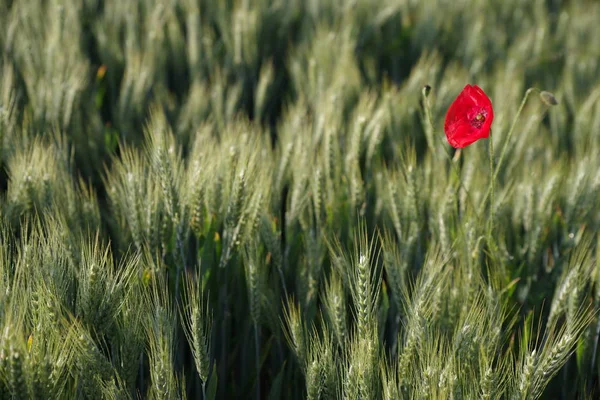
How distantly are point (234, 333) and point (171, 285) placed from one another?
0.19 m

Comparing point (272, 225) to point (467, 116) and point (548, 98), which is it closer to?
point (467, 116)

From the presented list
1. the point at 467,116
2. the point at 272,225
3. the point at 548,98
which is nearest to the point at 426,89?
the point at 467,116

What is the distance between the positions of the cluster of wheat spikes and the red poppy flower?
0.06m

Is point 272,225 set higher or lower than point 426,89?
lower

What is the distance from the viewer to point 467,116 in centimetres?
122

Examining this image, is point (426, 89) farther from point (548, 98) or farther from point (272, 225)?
point (272, 225)

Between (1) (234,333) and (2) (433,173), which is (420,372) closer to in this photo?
(1) (234,333)

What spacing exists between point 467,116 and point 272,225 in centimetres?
42

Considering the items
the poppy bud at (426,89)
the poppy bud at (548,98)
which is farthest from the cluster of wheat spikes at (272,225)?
the poppy bud at (548,98)

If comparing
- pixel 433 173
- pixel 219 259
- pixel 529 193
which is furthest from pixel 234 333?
pixel 529 193

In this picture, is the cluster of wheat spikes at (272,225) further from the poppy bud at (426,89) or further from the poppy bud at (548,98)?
the poppy bud at (548,98)

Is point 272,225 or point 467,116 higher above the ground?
point 467,116

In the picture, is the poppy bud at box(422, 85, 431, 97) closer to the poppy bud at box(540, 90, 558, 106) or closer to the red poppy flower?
the red poppy flower

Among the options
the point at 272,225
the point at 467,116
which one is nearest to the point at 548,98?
the point at 467,116
